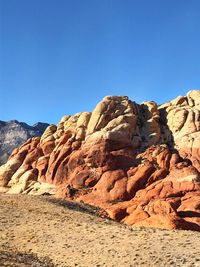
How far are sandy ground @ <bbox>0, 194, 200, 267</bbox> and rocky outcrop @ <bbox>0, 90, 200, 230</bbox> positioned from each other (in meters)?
14.8

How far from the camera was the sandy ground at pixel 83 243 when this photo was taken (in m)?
34.6

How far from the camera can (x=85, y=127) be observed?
88.4 meters

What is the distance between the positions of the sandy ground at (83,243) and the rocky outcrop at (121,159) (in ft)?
48.6

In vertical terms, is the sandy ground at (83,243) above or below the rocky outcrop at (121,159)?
below

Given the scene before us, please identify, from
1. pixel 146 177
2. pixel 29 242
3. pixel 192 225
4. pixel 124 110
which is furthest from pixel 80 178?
pixel 29 242

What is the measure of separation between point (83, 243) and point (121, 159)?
40912 mm

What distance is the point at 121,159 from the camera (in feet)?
261

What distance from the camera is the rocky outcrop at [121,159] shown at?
69.2 m

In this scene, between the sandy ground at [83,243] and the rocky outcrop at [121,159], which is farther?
the rocky outcrop at [121,159]

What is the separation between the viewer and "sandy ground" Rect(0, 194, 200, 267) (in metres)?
34.6

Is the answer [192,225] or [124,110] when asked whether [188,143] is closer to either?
[124,110]

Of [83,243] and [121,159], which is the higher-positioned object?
[121,159]

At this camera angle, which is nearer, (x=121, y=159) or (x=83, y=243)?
(x=83, y=243)

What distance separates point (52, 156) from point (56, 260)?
50.9 meters
